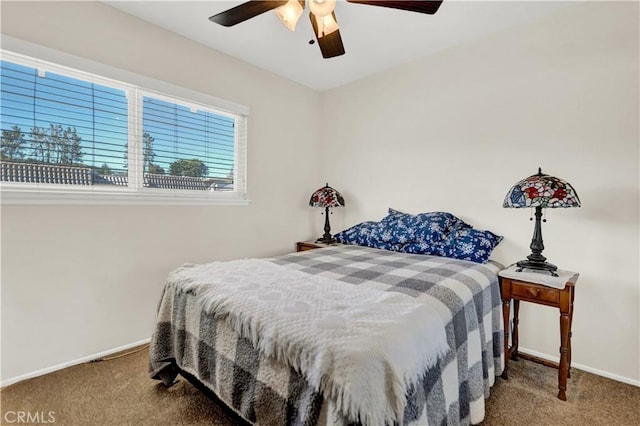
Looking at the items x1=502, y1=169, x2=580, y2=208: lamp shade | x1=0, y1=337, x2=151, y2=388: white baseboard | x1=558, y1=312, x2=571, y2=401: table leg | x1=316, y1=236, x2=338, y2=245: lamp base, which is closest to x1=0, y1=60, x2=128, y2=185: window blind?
x1=0, y1=337, x2=151, y2=388: white baseboard

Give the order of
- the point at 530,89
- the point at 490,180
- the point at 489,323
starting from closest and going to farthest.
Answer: the point at 489,323
the point at 530,89
the point at 490,180

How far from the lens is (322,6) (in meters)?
1.59

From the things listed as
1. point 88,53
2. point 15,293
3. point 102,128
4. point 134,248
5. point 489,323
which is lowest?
point 489,323

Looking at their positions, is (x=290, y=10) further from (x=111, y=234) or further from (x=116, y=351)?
(x=116, y=351)

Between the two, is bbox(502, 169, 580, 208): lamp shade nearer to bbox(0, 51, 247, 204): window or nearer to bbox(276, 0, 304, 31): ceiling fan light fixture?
bbox(276, 0, 304, 31): ceiling fan light fixture

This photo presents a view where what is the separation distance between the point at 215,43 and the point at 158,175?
4.14 feet

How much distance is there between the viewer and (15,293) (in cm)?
181

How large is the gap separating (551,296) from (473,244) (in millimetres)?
556

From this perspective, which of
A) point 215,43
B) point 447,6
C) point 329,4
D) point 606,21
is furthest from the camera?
point 215,43

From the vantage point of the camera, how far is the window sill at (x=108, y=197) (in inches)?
71.2

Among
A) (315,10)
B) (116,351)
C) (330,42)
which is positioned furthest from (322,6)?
(116,351)

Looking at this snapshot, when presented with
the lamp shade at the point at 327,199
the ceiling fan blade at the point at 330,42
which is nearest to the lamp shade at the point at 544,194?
the ceiling fan blade at the point at 330,42

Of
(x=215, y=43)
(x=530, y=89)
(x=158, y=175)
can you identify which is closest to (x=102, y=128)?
(x=158, y=175)

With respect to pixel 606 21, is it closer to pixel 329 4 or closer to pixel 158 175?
pixel 329 4
